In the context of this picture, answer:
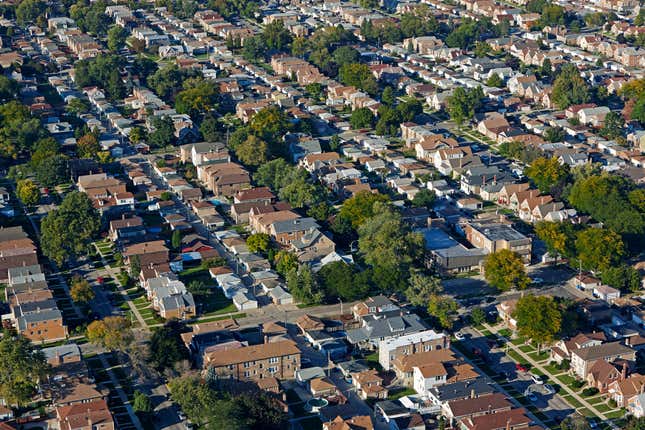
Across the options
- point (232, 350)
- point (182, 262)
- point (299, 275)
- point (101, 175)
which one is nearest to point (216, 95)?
point (101, 175)

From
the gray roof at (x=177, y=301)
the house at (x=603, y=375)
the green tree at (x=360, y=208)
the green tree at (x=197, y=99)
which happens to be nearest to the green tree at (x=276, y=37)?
the green tree at (x=197, y=99)

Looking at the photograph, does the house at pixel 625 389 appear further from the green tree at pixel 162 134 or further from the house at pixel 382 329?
the green tree at pixel 162 134

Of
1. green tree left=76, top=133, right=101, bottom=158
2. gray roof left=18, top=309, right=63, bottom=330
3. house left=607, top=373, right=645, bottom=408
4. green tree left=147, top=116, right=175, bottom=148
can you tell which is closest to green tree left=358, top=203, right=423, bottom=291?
house left=607, top=373, right=645, bottom=408

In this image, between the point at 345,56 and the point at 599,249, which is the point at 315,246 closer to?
the point at 599,249

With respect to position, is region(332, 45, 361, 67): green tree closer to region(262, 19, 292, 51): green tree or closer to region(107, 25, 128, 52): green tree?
region(262, 19, 292, 51): green tree

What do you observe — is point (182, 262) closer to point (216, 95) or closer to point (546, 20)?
point (216, 95)
